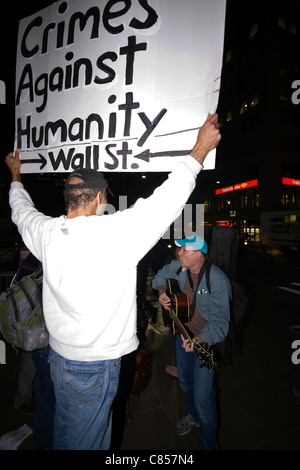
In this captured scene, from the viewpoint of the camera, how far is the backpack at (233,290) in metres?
2.45

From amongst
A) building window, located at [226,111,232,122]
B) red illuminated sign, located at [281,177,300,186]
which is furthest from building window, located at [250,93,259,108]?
red illuminated sign, located at [281,177,300,186]

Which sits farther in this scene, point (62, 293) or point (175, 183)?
point (62, 293)

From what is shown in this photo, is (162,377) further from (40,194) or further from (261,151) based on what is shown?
(261,151)

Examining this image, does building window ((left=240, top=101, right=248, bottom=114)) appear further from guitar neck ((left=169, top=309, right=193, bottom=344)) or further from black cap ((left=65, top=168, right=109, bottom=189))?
black cap ((left=65, top=168, right=109, bottom=189))

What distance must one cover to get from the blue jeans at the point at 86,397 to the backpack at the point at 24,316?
0.57m

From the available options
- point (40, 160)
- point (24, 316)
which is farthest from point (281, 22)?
point (24, 316)

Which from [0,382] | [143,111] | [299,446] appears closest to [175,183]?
[143,111]

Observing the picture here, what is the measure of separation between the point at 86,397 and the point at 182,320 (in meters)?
1.44

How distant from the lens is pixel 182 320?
2.68 metres

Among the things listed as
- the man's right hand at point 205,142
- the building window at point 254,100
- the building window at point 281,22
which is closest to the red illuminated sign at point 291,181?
the building window at point 254,100

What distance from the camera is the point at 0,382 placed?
3.53 meters

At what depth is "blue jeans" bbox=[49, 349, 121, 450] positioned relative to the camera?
1.45 m

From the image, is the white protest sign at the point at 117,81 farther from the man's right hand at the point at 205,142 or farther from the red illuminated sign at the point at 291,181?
the red illuminated sign at the point at 291,181

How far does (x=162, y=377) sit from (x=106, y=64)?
4.14 meters
